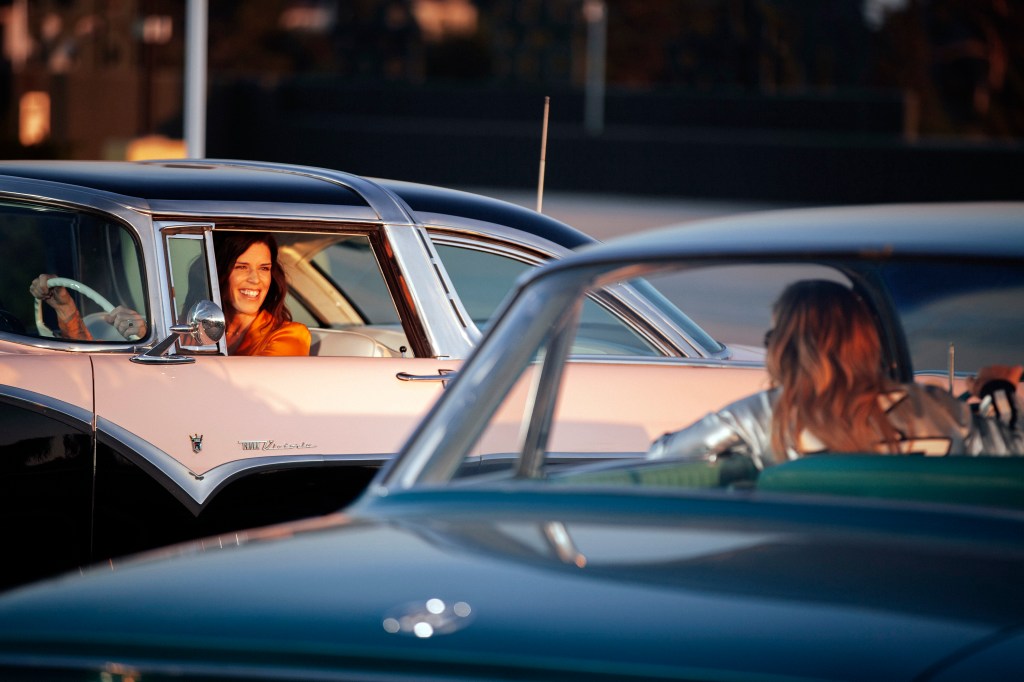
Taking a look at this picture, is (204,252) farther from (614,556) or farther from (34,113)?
(34,113)

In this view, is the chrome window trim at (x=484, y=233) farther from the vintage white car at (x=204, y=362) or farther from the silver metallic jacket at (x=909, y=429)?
the silver metallic jacket at (x=909, y=429)

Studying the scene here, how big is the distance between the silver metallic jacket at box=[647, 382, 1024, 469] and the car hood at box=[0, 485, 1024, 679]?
457 millimetres

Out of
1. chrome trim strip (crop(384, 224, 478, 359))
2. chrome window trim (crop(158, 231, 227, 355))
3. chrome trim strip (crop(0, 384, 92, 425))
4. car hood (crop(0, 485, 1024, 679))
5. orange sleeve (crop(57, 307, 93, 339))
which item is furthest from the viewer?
chrome trim strip (crop(384, 224, 478, 359))

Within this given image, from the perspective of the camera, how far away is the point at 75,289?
536cm

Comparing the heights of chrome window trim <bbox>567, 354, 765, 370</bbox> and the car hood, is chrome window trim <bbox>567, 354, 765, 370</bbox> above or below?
above

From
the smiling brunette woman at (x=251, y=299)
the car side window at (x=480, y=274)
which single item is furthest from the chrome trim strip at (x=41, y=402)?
the car side window at (x=480, y=274)

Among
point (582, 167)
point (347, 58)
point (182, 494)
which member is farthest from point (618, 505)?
point (347, 58)

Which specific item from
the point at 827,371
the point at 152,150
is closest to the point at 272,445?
the point at 827,371

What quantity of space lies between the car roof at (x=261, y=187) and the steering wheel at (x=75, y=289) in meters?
0.33

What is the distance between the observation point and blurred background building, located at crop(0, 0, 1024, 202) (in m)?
34.1

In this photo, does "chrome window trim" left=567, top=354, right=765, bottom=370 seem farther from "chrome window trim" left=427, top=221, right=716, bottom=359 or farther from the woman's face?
the woman's face

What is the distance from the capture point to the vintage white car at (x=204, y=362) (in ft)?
15.8

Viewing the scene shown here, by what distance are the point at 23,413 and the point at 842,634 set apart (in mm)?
3398

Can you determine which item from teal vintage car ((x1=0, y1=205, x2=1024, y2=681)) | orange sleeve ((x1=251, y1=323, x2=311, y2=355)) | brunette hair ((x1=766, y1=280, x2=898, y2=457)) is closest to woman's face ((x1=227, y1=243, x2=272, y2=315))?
orange sleeve ((x1=251, y1=323, x2=311, y2=355))
